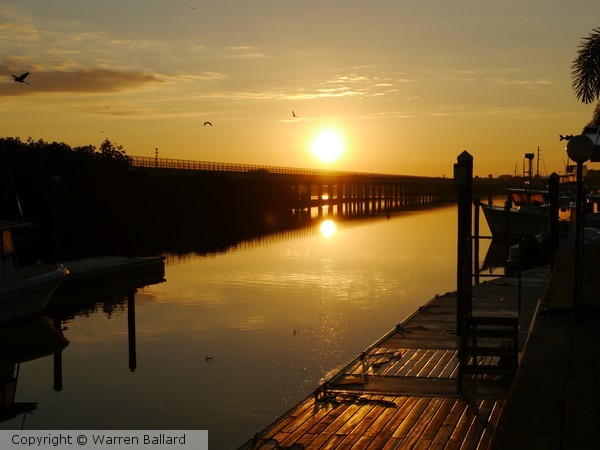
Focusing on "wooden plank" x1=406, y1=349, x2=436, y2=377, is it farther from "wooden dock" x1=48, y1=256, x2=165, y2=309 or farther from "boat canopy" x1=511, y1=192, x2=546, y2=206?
"boat canopy" x1=511, y1=192, x2=546, y2=206

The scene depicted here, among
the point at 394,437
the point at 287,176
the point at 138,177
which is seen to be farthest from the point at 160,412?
the point at 287,176

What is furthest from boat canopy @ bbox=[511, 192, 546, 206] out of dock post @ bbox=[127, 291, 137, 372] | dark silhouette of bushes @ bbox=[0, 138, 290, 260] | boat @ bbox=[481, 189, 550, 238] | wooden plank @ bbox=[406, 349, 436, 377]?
wooden plank @ bbox=[406, 349, 436, 377]

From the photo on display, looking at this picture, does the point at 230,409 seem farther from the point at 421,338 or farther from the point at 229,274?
the point at 229,274

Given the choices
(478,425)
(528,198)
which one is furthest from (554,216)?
(528,198)

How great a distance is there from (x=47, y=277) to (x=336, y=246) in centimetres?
4106

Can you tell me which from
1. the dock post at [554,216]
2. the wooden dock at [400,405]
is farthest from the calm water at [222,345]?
the dock post at [554,216]

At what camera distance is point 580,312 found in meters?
12.9

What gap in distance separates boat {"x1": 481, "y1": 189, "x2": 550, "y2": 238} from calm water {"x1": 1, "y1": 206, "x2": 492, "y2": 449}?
64.1 ft

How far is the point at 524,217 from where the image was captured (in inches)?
2598

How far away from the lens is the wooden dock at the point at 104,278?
113ft

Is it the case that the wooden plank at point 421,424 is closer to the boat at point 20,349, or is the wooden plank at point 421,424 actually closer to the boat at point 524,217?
the boat at point 20,349

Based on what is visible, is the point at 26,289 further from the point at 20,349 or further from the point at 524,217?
the point at 524,217

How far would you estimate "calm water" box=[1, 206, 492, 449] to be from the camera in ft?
54.3

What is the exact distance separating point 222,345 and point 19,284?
21.9ft
